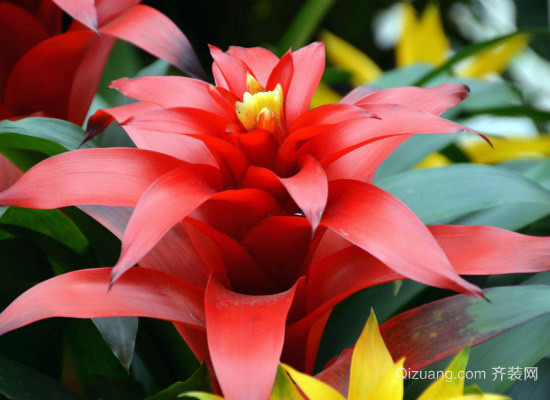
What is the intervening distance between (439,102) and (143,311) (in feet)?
1.00

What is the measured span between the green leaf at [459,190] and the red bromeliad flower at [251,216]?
0.14 meters

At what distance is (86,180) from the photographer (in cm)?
44

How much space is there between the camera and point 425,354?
0.46 meters

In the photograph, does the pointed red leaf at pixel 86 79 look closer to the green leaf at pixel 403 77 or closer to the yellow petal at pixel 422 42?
the green leaf at pixel 403 77

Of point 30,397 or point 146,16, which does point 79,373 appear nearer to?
point 30,397

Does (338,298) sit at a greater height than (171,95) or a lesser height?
lesser

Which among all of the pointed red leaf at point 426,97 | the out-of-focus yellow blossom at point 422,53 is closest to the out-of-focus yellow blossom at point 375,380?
the pointed red leaf at point 426,97

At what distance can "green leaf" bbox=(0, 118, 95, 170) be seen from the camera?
542 mm

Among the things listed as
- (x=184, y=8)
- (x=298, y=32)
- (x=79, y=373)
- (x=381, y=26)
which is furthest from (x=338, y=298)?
(x=381, y=26)

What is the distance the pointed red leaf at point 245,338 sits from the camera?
0.36 m

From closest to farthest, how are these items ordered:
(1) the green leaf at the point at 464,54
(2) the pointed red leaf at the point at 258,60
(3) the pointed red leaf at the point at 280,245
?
(3) the pointed red leaf at the point at 280,245 < (2) the pointed red leaf at the point at 258,60 < (1) the green leaf at the point at 464,54

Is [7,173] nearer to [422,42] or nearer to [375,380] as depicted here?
[375,380]

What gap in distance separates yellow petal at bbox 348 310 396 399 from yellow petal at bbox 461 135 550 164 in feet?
2.95

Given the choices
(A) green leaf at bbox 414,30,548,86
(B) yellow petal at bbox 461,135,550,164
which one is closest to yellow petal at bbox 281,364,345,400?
(A) green leaf at bbox 414,30,548,86
